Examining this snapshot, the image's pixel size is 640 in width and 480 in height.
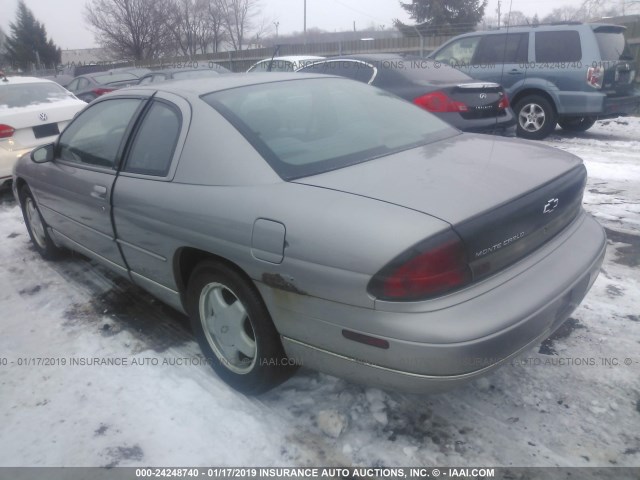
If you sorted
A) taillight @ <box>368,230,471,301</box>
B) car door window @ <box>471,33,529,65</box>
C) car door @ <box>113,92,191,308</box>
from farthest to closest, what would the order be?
car door window @ <box>471,33,529,65</box> → car door @ <box>113,92,191,308</box> → taillight @ <box>368,230,471,301</box>

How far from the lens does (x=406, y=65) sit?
675cm

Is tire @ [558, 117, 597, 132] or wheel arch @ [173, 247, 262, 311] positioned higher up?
tire @ [558, 117, 597, 132]

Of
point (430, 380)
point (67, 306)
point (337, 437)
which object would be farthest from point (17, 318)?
point (430, 380)

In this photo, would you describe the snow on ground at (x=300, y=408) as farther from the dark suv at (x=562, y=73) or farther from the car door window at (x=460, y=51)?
the car door window at (x=460, y=51)

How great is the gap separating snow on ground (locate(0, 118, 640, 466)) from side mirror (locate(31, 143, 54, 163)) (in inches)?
48.3

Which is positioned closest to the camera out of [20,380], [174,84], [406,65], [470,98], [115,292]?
[20,380]

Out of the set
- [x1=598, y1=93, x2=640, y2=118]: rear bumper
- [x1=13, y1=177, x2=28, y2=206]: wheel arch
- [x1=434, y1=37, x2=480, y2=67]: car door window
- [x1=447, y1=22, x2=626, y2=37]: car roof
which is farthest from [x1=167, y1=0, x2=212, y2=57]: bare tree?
[x1=13, y1=177, x2=28, y2=206]: wheel arch

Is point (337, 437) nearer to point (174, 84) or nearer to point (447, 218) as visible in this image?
point (447, 218)

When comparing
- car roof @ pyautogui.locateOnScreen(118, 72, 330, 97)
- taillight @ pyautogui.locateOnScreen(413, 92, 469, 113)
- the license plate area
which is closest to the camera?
car roof @ pyautogui.locateOnScreen(118, 72, 330, 97)

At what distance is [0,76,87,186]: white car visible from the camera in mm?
6184

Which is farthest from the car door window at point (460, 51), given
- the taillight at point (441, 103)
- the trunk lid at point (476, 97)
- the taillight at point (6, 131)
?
the taillight at point (6, 131)

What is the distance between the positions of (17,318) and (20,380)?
87 cm

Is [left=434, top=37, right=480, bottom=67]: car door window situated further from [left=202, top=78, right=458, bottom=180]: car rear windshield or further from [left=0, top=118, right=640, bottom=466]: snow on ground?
[left=0, top=118, right=640, bottom=466]: snow on ground

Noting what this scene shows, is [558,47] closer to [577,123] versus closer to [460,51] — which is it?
[577,123]
